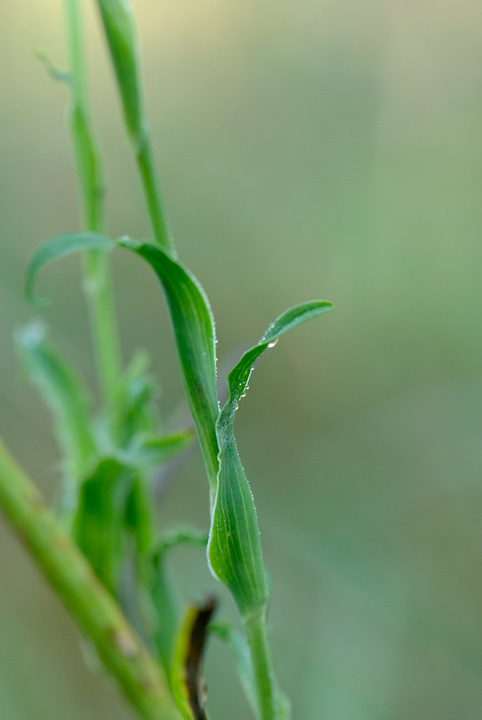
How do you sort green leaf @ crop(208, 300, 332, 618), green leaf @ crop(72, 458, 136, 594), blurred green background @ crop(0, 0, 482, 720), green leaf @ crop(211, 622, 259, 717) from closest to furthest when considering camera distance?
green leaf @ crop(208, 300, 332, 618) → green leaf @ crop(211, 622, 259, 717) → green leaf @ crop(72, 458, 136, 594) → blurred green background @ crop(0, 0, 482, 720)

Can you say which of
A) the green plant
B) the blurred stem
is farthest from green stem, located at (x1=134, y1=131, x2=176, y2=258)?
the blurred stem

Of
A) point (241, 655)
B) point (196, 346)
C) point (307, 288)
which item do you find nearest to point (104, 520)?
point (241, 655)

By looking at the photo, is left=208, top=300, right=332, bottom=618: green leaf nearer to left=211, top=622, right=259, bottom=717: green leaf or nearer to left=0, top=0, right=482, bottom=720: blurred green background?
left=211, top=622, right=259, bottom=717: green leaf

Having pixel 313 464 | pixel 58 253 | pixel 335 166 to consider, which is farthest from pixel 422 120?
pixel 58 253

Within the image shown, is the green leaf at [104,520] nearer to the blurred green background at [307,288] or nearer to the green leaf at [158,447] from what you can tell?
the green leaf at [158,447]

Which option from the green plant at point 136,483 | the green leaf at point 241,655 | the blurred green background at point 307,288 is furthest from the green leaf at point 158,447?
the blurred green background at point 307,288

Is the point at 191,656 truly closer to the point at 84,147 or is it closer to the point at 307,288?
the point at 84,147

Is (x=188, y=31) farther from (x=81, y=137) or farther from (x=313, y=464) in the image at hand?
(x=81, y=137)
